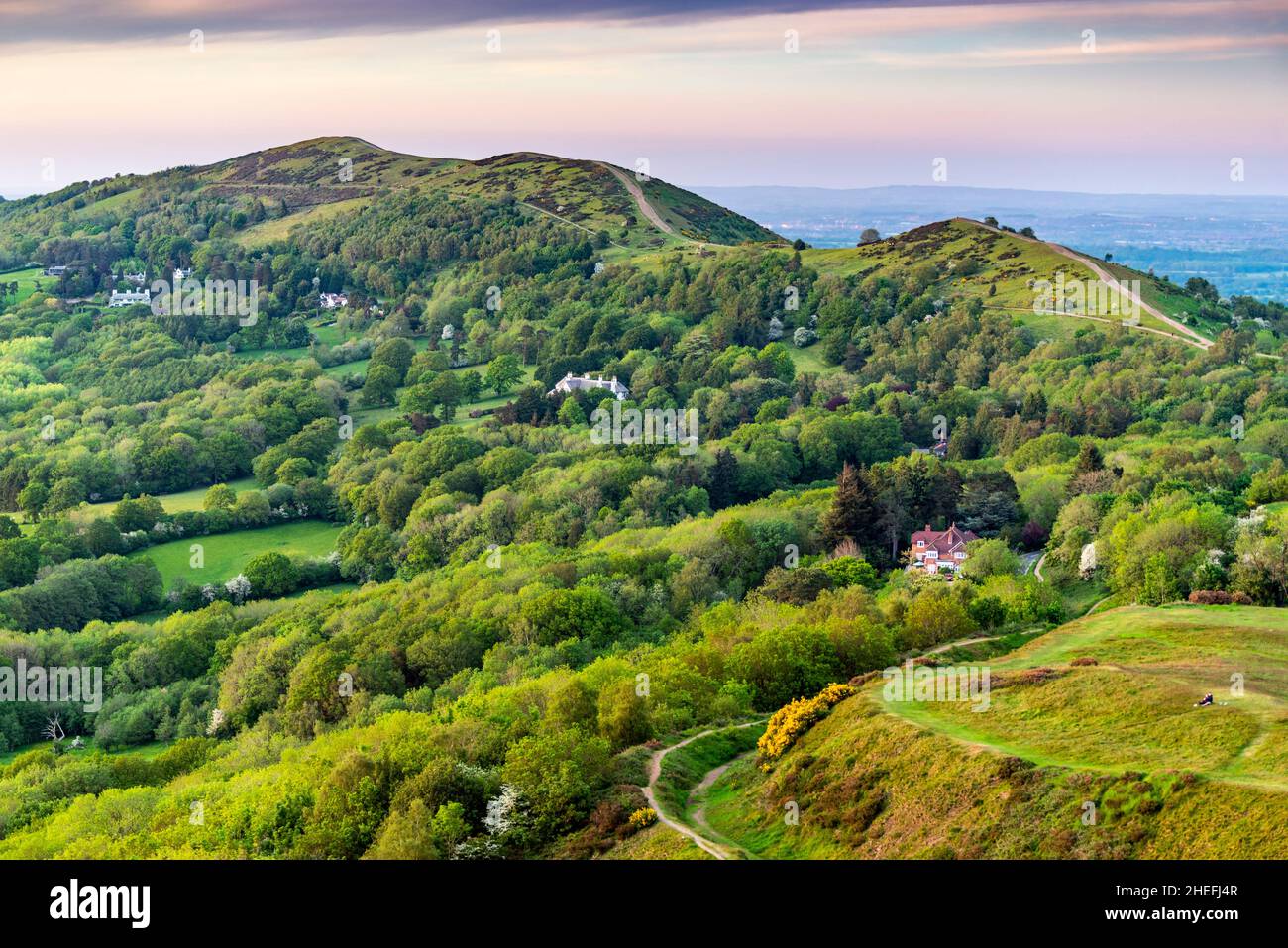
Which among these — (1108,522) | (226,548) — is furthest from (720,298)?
(1108,522)

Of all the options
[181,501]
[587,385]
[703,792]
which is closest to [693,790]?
[703,792]

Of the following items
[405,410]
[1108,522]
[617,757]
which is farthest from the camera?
[405,410]

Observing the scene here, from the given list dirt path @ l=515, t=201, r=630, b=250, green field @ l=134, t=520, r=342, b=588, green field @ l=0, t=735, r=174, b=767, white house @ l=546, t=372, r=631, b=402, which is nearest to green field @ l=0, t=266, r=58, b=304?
dirt path @ l=515, t=201, r=630, b=250

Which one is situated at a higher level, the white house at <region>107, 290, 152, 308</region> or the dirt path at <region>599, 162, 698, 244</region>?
the dirt path at <region>599, 162, 698, 244</region>

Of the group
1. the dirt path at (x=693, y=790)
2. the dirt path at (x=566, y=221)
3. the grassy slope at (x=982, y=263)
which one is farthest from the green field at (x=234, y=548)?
the dirt path at (x=566, y=221)

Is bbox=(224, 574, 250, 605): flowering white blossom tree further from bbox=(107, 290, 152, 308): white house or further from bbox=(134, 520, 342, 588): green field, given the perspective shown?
bbox=(107, 290, 152, 308): white house
